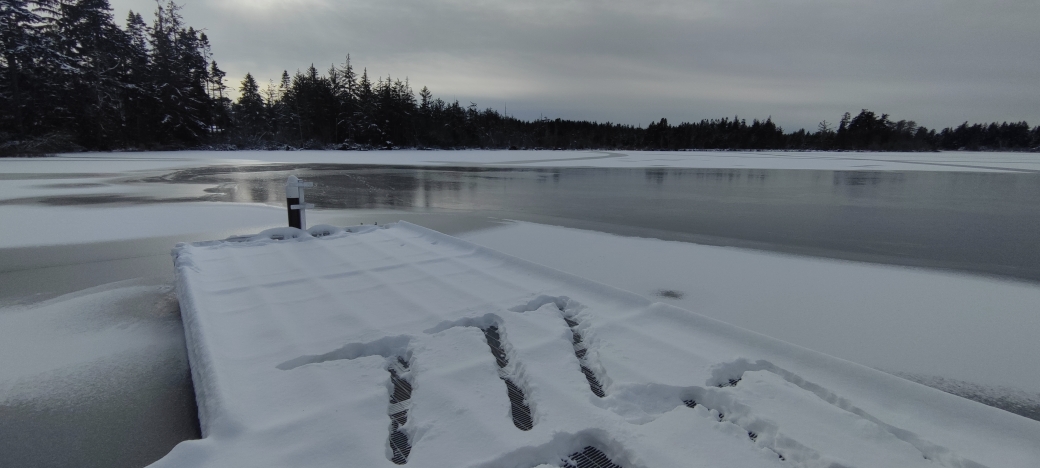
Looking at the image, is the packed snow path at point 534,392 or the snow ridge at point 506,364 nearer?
the packed snow path at point 534,392

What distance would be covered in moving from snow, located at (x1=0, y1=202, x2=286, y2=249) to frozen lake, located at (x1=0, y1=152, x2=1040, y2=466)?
4cm

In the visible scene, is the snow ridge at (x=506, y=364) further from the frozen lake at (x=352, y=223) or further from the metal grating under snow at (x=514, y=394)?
the frozen lake at (x=352, y=223)

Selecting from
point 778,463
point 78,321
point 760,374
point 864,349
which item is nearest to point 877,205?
point 864,349

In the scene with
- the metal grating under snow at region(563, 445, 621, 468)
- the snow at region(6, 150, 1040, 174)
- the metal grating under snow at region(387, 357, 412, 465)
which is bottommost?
the metal grating under snow at region(563, 445, 621, 468)

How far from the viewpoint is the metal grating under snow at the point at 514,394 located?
1794 millimetres

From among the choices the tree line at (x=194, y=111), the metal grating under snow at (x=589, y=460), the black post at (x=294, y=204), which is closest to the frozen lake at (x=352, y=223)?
the black post at (x=294, y=204)

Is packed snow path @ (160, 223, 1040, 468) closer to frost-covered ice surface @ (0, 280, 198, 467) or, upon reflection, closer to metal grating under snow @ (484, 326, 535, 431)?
metal grating under snow @ (484, 326, 535, 431)

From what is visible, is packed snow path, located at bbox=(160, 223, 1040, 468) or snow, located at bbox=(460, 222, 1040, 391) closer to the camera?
packed snow path, located at bbox=(160, 223, 1040, 468)

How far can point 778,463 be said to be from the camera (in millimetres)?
1564

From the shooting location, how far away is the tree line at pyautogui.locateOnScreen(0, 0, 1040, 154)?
3111 centimetres

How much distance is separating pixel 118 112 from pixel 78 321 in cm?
4483

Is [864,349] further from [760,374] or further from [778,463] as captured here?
[778,463]

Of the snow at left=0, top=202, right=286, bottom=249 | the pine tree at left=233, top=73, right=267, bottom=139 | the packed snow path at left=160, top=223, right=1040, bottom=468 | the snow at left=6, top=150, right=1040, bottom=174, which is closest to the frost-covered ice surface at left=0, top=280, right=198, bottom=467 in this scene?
the packed snow path at left=160, top=223, right=1040, bottom=468

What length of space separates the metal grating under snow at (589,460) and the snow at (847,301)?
179cm
